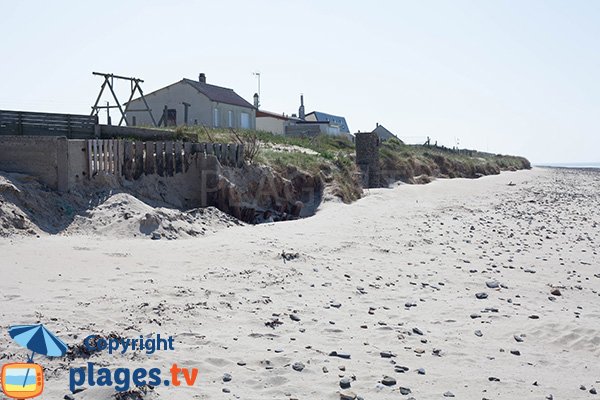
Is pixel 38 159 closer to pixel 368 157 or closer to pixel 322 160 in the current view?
pixel 322 160

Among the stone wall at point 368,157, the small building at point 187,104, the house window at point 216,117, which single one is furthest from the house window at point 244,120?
the stone wall at point 368,157

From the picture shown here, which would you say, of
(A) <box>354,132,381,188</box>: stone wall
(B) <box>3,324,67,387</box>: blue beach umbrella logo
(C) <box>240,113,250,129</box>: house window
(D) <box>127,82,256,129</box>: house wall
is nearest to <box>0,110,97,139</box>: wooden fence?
(B) <box>3,324,67,387</box>: blue beach umbrella logo

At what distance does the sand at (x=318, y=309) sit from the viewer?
4.36 meters

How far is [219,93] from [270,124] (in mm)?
8177

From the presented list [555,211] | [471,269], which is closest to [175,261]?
[471,269]

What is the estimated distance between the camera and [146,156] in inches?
454

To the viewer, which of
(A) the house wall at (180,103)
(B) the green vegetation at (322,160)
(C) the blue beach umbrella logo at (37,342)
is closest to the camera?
(C) the blue beach umbrella logo at (37,342)

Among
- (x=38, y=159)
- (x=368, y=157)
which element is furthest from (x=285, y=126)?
(x=38, y=159)

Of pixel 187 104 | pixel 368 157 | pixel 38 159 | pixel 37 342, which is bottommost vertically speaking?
pixel 37 342

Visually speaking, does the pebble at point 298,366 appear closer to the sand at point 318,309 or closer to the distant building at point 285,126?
the sand at point 318,309

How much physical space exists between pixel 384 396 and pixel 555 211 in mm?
16201

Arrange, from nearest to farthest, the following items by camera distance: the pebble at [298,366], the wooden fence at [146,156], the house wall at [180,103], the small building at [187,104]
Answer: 1. the pebble at [298,366]
2. the wooden fence at [146,156]
3. the small building at [187,104]
4. the house wall at [180,103]

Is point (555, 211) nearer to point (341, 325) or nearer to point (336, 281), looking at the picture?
point (336, 281)

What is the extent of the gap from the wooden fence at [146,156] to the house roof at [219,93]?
2183cm
